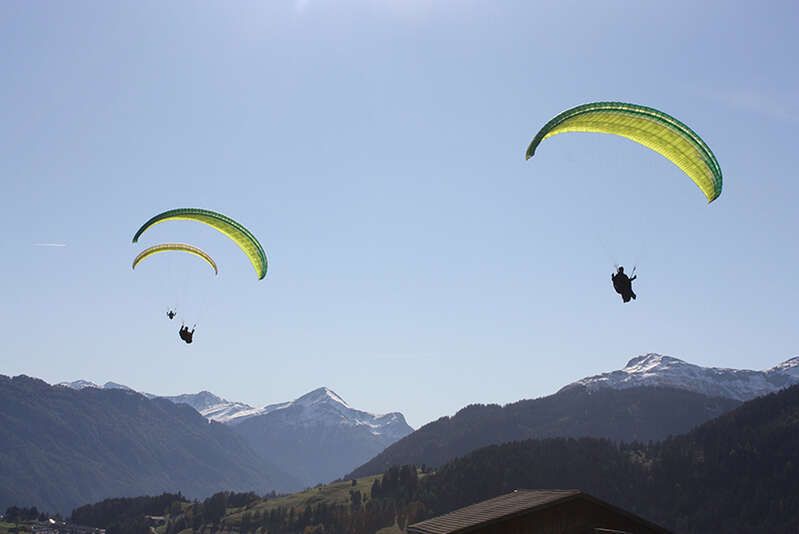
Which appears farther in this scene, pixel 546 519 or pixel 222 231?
pixel 222 231

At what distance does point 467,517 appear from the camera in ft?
101

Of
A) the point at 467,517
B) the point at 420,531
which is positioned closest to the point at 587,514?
the point at 467,517

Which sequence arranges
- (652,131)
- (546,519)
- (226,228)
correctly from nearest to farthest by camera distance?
(652,131) → (546,519) → (226,228)

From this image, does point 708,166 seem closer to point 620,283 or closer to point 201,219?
point 620,283

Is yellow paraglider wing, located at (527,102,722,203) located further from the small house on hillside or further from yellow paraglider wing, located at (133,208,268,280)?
yellow paraglider wing, located at (133,208,268,280)

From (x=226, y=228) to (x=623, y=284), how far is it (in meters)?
21.9

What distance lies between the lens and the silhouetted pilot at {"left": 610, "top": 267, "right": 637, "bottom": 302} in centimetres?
2872

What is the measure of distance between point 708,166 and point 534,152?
22.2ft

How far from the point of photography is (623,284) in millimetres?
28922

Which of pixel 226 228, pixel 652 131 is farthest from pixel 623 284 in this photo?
pixel 226 228

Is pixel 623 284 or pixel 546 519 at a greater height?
pixel 623 284

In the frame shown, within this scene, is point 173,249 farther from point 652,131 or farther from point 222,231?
point 652,131

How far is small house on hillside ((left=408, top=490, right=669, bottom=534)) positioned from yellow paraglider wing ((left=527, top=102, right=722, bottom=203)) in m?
14.0

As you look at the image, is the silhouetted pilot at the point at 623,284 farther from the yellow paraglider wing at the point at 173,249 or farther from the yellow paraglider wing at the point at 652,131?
the yellow paraglider wing at the point at 173,249
